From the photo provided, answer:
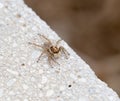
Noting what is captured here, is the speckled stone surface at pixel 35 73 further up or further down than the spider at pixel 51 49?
further down

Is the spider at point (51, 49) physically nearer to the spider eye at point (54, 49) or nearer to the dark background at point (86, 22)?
the spider eye at point (54, 49)

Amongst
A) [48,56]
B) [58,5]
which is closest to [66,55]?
[48,56]

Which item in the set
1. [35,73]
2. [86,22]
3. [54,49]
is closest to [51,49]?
[54,49]

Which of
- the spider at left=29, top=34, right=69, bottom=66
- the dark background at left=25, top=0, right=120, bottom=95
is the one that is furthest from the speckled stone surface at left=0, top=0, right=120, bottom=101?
the dark background at left=25, top=0, right=120, bottom=95

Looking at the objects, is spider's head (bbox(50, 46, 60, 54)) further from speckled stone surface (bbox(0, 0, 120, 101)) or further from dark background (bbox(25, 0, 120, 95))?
dark background (bbox(25, 0, 120, 95))

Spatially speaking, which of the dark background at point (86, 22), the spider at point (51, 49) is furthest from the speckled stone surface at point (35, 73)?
the dark background at point (86, 22)

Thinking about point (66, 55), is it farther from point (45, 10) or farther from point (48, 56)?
point (45, 10)

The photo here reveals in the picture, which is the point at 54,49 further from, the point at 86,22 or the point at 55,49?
the point at 86,22
